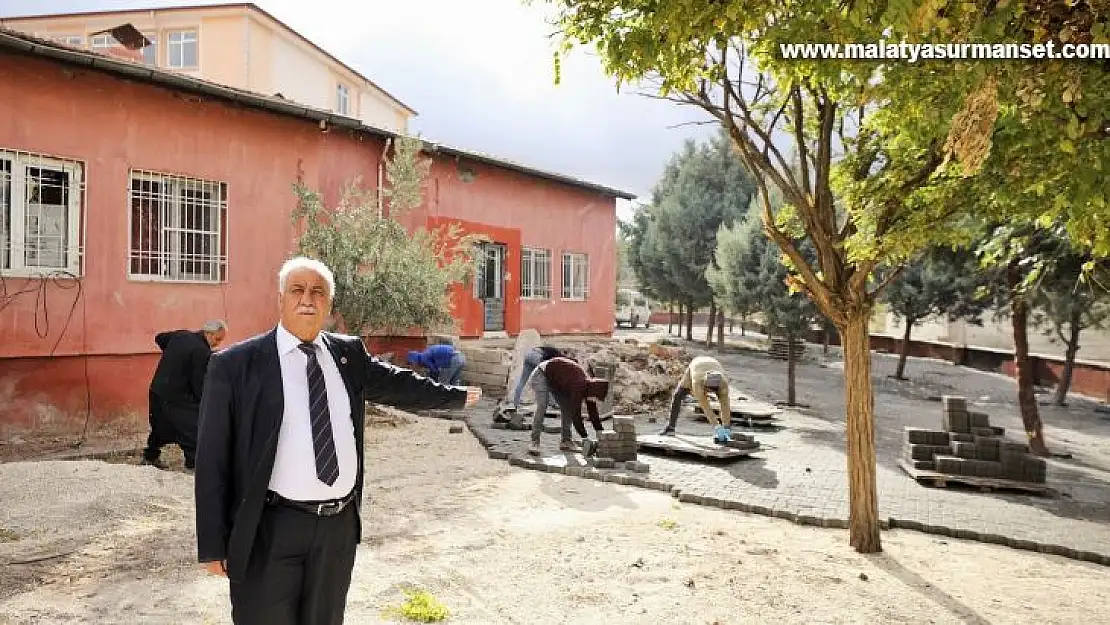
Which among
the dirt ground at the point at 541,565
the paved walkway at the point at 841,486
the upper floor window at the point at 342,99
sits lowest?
the paved walkway at the point at 841,486

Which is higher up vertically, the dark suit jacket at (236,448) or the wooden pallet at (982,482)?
the dark suit jacket at (236,448)

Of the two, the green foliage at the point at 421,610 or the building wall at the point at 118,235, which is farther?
the building wall at the point at 118,235

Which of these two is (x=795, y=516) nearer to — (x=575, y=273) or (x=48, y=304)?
(x=48, y=304)

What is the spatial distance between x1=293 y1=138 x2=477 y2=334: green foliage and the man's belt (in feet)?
29.8

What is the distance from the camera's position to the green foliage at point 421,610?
15.1 ft

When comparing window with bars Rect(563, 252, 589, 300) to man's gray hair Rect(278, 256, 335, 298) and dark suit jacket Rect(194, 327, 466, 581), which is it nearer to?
man's gray hair Rect(278, 256, 335, 298)

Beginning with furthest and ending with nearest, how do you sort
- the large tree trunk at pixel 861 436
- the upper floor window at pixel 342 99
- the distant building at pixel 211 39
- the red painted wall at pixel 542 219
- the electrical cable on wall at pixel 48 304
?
the upper floor window at pixel 342 99 < the distant building at pixel 211 39 < the red painted wall at pixel 542 219 < the electrical cable on wall at pixel 48 304 < the large tree trunk at pixel 861 436

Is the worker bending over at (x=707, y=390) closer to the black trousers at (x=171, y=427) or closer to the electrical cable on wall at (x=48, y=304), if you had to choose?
the black trousers at (x=171, y=427)

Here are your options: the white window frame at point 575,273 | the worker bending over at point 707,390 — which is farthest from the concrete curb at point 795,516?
the white window frame at point 575,273

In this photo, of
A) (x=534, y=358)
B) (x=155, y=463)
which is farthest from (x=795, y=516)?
(x=155, y=463)

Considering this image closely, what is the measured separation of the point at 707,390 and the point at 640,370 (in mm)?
6502

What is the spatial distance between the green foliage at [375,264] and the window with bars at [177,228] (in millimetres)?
1249

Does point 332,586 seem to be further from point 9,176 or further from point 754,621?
point 9,176

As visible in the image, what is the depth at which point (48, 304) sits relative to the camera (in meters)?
10.0
